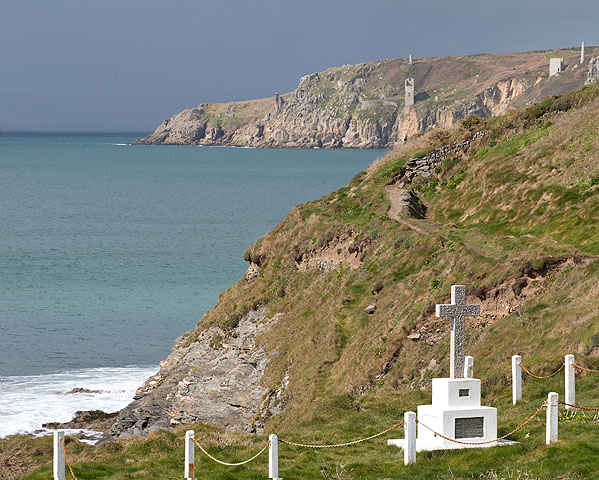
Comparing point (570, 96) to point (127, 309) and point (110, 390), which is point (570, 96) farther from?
point (127, 309)

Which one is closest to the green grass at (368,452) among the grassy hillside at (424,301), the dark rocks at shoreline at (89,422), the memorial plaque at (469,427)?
the grassy hillside at (424,301)

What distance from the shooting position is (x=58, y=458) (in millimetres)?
17344

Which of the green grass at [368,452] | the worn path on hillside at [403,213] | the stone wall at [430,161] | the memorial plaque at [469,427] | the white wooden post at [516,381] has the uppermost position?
the stone wall at [430,161]

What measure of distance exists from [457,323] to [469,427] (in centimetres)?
229

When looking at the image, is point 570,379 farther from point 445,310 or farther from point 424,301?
point 424,301

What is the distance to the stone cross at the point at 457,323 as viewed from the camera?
19078 millimetres

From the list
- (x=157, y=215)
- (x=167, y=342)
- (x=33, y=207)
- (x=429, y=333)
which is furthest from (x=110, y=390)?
(x=33, y=207)

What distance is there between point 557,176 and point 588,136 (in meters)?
4.04

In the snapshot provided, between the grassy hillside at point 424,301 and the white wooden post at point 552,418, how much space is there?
0.32m

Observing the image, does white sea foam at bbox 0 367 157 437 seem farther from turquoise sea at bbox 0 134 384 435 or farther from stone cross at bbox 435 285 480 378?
stone cross at bbox 435 285 480 378

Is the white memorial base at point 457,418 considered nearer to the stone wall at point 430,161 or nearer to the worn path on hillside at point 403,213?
the worn path on hillside at point 403,213

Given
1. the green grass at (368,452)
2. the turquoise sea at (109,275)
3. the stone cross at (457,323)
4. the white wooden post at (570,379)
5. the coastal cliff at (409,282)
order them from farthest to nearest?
the turquoise sea at (109,275) → the coastal cliff at (409,282) → the white wooden post at (570,379) → the stone cross at (457,323) → the green grass at (368,452)

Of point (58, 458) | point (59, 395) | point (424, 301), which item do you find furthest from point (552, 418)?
point (59, 395)

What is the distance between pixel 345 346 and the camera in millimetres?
35594
